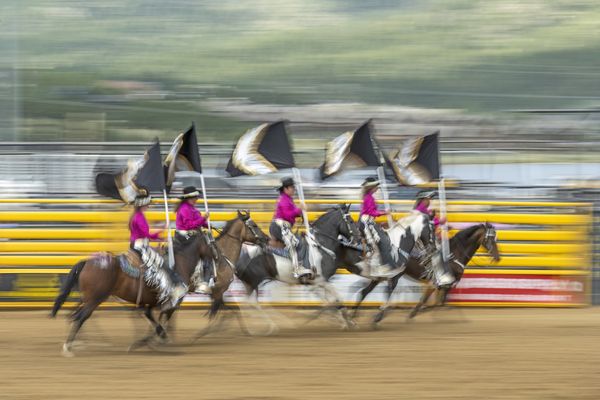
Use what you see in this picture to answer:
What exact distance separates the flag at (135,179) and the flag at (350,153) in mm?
3392

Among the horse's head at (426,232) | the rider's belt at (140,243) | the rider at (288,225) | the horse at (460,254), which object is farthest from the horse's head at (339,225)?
the rider's belt at (140,243)

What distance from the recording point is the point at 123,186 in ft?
42.7

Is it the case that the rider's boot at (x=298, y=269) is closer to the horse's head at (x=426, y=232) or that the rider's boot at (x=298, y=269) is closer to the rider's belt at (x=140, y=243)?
the horse's head at (x=426, y=232)

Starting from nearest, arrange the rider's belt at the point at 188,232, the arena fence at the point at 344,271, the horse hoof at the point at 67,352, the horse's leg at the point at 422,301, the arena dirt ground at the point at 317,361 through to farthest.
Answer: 1. the arena dirt ground at the point at 317,361
2. the horse hoof at the point at 67,352
3. the rider's belt at the point at 188,232
4. the horse's leg at the point at 422,301
5. the arena fence at the point at 344,271

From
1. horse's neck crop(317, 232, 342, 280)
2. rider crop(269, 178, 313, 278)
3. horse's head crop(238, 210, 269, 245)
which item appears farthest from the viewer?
horse's neck crop(317, 232, 342, 280)

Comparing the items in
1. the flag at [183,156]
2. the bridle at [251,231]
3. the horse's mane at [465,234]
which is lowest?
the horse's mane at [465,234]

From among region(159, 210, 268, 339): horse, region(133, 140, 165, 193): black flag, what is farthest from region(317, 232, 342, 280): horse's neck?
region(133, 140, 165, 193): black flag

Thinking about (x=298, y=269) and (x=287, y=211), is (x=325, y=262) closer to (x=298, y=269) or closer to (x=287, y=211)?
(x=298, y=269)

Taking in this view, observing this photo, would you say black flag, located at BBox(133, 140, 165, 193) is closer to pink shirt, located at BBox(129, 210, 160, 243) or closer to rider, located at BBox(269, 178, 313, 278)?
pink shirt, located at BBox(129, 210, 160, 243)

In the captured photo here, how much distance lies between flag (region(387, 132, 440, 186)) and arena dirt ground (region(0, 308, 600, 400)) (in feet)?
7.30

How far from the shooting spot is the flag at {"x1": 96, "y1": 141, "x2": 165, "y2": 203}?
12.9 metres

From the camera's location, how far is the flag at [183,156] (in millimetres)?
13695

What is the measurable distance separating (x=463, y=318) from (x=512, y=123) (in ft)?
51.4

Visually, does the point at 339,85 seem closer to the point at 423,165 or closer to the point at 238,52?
the point at 238,52
